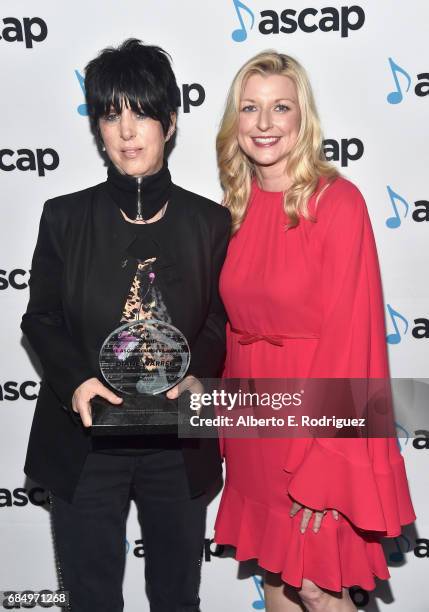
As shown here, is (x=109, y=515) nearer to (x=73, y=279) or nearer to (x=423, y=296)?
(x=73, y=279)

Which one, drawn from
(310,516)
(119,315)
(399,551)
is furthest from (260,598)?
(119,315)

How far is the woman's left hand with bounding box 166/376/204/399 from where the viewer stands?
1.70 m

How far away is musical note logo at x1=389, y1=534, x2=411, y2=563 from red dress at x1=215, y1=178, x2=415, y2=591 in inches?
24.5

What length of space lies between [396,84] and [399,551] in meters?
1.58

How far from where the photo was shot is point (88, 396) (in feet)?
5.62

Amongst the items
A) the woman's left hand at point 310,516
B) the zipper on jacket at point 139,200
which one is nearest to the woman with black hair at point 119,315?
the zipper on jacket at point 139,200

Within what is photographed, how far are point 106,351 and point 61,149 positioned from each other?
83 centimetres

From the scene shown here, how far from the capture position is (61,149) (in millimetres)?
2203

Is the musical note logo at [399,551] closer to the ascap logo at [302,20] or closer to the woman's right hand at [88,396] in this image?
the woman's right hand at [88,396]

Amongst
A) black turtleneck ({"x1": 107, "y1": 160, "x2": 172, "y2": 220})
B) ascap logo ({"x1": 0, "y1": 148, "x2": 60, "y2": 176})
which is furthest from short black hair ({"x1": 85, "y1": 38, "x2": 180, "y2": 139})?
ascap logo ({"x1": 0, "y1": 148, "x2": 60, "y2": 176})

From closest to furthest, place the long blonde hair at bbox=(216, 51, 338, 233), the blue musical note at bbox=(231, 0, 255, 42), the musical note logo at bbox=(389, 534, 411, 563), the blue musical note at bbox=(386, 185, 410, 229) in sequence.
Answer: the long blonde hair at bbox=(216, 51, 338, 233) < the blue musical note at bbox=(231, 0, 255, 42) < the blue musical note at bbox=(386, 185, 410, 229) < the musical note logo at bbox=(389, 534, 411, 563)

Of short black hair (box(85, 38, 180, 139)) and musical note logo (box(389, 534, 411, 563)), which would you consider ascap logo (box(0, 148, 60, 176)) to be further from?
musical note logo (box(389, 534, 411, 563))

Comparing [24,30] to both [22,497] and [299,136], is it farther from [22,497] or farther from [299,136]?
[22,497]

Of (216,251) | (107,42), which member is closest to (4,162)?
(107,42)
